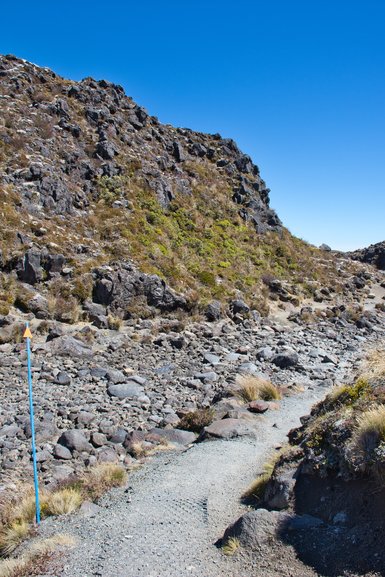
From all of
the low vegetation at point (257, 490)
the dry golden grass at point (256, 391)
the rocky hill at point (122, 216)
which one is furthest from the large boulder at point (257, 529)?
the rocky hill at point (122, 216)

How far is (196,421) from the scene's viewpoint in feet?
36.8

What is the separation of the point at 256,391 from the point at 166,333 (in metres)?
7.78

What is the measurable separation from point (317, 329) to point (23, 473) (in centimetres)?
2083

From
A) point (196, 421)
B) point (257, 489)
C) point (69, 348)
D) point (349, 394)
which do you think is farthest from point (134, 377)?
point (349, 394)

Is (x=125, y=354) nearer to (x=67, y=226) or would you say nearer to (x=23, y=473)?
(x=23, y=473)

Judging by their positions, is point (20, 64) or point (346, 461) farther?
point (20, 64)

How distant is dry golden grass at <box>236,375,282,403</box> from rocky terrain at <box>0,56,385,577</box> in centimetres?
25

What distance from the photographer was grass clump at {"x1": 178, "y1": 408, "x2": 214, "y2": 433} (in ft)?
36.7

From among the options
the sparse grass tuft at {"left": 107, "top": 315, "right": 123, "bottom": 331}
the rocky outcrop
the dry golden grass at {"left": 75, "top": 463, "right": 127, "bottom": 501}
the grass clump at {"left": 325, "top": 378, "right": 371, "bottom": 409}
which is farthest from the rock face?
the dry golden grass at {"left": 75, "top": 463, "right": 127, "bottom": 501}

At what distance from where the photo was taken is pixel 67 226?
999 inches

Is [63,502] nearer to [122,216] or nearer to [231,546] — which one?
[231,546]

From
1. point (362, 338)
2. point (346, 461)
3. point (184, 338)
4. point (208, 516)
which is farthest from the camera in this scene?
point (362, 338)

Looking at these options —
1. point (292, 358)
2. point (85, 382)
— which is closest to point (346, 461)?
point (85, 382)

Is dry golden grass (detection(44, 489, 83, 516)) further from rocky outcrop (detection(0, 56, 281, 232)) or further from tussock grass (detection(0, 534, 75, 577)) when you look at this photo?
rocky outcrop (detection(0, 56, 281, 232))
